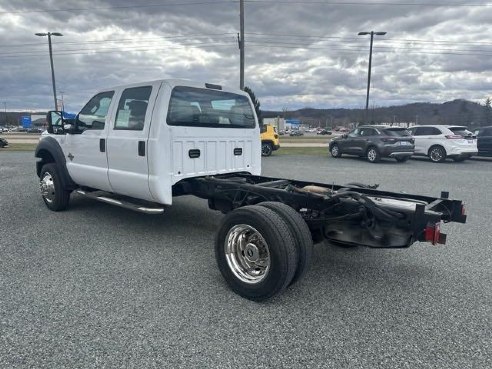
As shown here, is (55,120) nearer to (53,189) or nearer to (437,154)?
(53,189)

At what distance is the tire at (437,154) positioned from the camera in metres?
16.5

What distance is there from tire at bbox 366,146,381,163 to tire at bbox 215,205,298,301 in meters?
14.0

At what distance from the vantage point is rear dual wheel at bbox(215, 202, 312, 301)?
3.24 m

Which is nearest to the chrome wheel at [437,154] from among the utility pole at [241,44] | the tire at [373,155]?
the tire at [373,155]

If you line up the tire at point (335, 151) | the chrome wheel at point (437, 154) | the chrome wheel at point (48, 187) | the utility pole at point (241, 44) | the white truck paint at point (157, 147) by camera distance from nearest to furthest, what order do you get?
the white truck paint at point (157, 147) < the chrome wheel at point (48, 187) < the chrome wheel at point (437, 154) < the utility pole at point (241, 44) < the tire at point (335, 151)

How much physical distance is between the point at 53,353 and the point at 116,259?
1815mm

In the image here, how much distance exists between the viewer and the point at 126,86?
5199 mm

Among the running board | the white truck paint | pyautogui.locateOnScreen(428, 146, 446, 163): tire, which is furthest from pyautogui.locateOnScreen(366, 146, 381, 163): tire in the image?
the running board

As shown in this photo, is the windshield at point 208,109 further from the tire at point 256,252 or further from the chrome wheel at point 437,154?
the chrome wheel at point 437,154

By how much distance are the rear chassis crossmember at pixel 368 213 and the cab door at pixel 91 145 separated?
216 cm

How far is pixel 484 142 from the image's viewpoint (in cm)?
1716

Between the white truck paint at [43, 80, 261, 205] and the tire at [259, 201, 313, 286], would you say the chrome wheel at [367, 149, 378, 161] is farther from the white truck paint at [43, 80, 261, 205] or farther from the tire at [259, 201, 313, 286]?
the tire at [259, 201, 313, 286]

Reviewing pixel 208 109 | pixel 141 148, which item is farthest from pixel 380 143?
pixel 141 148

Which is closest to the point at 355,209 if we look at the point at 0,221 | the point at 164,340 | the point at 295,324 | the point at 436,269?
the point at 295,324
